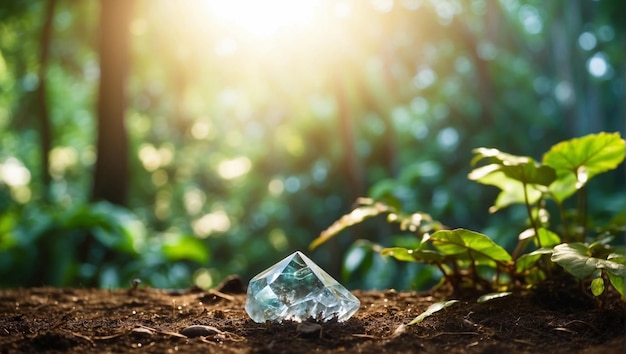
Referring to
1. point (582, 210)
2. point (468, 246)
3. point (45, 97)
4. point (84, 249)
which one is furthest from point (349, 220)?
point (45, 97)

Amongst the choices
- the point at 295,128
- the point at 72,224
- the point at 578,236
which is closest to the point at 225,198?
the point at 295,128

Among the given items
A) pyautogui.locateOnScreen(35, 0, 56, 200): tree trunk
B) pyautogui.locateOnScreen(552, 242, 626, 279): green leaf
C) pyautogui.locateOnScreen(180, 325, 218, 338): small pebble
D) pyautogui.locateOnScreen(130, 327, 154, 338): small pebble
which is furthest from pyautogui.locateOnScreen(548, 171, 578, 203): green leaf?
pyautogui.locateOnScreen(35, 0, 56, 200): tree trunk

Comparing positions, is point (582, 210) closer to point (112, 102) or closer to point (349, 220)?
point (349, 220)

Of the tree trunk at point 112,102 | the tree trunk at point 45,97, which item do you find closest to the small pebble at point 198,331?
the tree trunk at point 112,102

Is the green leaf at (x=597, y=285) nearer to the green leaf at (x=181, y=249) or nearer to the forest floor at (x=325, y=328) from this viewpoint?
the forest floor at (x=325, y=328)

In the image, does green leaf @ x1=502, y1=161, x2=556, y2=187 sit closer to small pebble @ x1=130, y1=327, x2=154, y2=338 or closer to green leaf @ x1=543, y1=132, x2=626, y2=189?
green leaf @ x1=543, y1=132, x2=626, y2=189

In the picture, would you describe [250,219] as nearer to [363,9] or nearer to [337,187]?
[337,187]
